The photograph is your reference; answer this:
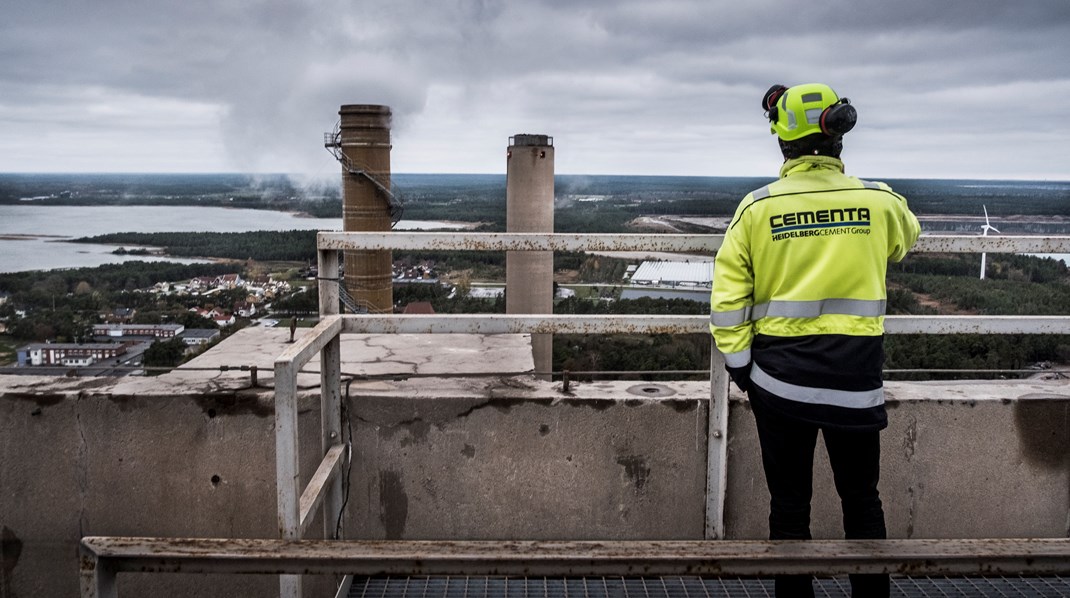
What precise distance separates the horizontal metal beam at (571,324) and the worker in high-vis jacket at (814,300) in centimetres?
67

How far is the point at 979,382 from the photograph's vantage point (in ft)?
13.2

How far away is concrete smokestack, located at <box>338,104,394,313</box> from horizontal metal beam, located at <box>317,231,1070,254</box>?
2069 centimetres

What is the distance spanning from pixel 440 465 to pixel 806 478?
167cm

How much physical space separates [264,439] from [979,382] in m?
3.56

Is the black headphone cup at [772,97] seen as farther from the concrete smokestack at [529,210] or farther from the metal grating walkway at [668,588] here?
the concrete smokestack at [529,210]

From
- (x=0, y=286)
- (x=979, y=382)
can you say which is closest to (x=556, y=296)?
(x=0, y=286)

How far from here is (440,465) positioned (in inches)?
142

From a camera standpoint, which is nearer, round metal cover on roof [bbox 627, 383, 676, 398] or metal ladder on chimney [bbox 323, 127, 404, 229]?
round metal cover on roof [bbox 627, 383, 676, 398]

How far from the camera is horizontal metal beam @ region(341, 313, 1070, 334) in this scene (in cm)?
321

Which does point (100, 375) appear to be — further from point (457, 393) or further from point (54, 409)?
point (457, 393)

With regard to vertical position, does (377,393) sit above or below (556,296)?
above

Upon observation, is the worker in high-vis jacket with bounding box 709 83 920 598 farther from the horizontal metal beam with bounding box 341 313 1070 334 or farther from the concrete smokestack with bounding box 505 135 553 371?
the concrete smokestack with bounding box 505 135 553 371

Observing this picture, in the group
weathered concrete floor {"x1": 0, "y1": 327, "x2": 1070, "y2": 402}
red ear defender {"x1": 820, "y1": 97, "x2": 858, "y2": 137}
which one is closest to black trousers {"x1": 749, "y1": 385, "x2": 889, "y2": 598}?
red ear defender {"x1": 820, "y1": 97, "x2": 858, "y2": 137}

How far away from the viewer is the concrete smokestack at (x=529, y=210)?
27.4 m
